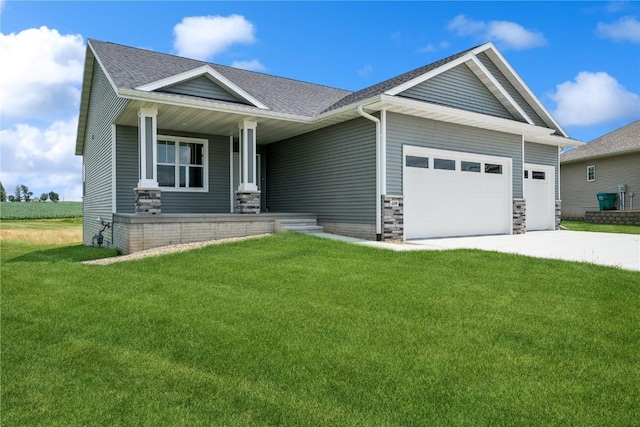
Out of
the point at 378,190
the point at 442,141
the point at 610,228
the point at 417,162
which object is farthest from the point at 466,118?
the point at 610,228

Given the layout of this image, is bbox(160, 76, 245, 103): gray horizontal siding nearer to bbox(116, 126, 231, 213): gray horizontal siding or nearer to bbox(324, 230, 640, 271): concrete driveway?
bbox(116, 126, 231, 213): gray horizontal siding

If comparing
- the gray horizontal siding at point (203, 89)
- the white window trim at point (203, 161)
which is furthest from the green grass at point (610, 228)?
the white window trim at point (203, 161)

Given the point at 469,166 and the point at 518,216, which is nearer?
the point at 469,166

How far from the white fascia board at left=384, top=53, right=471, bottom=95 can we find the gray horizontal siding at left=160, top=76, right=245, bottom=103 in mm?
4189

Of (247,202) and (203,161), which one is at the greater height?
(203,161)

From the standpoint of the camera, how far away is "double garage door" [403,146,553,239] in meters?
12.0

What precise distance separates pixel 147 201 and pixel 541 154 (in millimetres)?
13883

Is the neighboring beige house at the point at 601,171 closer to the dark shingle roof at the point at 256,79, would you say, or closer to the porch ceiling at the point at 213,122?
the dark shingle roof at the point at 256,79

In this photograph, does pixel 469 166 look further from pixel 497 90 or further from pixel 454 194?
pixel 497 90

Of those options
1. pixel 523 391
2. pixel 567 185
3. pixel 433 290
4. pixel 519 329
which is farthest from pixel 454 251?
pixel 567 185

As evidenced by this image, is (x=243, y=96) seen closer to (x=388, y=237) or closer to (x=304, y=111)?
(x=304, y=111)

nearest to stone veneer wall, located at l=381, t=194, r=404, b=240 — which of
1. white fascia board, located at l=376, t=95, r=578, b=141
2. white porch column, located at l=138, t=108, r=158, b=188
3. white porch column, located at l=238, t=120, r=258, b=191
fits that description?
white fascia board, located at l=376, t=95, r=578, b=141

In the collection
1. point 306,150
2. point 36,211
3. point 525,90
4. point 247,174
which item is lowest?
point 36,211

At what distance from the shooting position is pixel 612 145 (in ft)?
77.6
